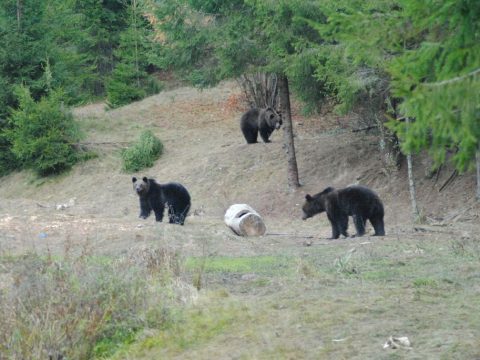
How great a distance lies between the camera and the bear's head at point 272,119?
31.5 metres

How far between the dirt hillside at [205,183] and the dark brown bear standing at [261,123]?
55 centimetres

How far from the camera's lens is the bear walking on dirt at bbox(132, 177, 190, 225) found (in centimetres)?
2050

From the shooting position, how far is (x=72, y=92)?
3978cm

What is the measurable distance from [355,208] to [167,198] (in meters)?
5.10

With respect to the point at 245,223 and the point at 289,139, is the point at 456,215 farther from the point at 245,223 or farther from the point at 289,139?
→ the point at 289,139

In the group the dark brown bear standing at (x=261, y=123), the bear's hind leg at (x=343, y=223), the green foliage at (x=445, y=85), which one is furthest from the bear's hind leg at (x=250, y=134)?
the green foliage at (x=445, y=85)

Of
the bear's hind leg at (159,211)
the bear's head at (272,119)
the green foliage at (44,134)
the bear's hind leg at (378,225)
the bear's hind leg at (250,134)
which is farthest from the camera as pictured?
the green foliage at (44,134)

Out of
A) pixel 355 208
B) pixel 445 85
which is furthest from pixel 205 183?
pixel 445 85

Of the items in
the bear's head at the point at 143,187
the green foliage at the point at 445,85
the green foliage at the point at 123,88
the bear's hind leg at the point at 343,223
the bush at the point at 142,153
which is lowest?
the bush at the point at 142,153

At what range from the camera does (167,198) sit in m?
20.6

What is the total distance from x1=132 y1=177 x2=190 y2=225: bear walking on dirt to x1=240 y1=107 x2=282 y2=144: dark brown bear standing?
1110 cm

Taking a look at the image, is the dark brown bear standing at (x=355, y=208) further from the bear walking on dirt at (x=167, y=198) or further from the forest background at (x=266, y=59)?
the bear walking on dirt at (x=167, y=198)

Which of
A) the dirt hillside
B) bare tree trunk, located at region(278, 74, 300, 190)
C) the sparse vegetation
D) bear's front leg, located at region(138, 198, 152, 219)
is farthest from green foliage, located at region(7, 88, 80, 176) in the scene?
the sparse vegetation

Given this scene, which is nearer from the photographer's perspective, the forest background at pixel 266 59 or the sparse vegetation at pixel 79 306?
the forest background at pixel 266 59
